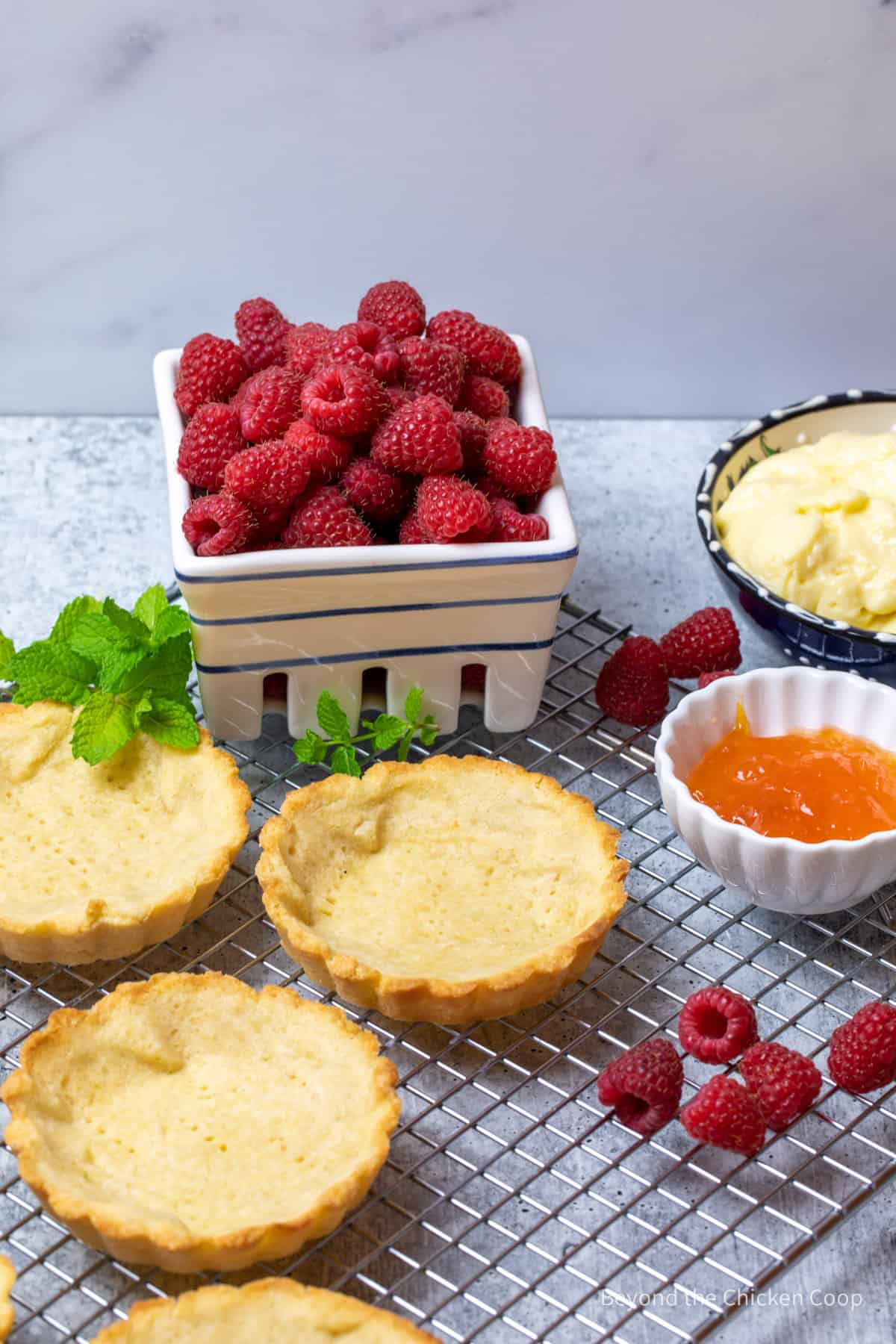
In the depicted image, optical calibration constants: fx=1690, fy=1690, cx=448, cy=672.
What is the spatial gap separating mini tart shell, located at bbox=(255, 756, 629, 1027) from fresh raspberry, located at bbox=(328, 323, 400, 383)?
2.25 feet

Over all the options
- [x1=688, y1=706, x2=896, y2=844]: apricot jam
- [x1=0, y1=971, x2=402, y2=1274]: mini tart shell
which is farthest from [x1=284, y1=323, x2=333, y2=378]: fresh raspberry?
[x1=0, y1=971, x2=402, y2=1274]: mini tart shell

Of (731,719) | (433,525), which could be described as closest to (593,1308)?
(731,719)

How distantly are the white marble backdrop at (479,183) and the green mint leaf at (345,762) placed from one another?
1.24 m

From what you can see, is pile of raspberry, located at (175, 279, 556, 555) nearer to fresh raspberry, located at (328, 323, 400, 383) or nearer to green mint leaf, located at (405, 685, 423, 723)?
fresh raspberry, located at (328, 323, 400, 383)

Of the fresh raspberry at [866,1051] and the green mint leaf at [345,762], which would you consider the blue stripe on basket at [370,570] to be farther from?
the fresh raspberry at [866,1051]

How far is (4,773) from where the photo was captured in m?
2.51

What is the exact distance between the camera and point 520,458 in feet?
8.33

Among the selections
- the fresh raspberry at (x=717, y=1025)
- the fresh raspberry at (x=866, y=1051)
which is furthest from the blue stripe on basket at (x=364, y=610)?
the fresh raspberry at (x=866, y=1051)

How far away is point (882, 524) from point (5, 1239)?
1.70 meters

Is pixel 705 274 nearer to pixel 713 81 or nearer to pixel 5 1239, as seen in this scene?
pixel 713 81

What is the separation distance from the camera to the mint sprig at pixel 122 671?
99.4 inches

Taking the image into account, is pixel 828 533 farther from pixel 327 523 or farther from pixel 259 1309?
pixel 259 1309

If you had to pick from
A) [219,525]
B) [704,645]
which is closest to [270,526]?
[219,525]

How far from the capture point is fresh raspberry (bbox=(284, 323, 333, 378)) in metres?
2.58
